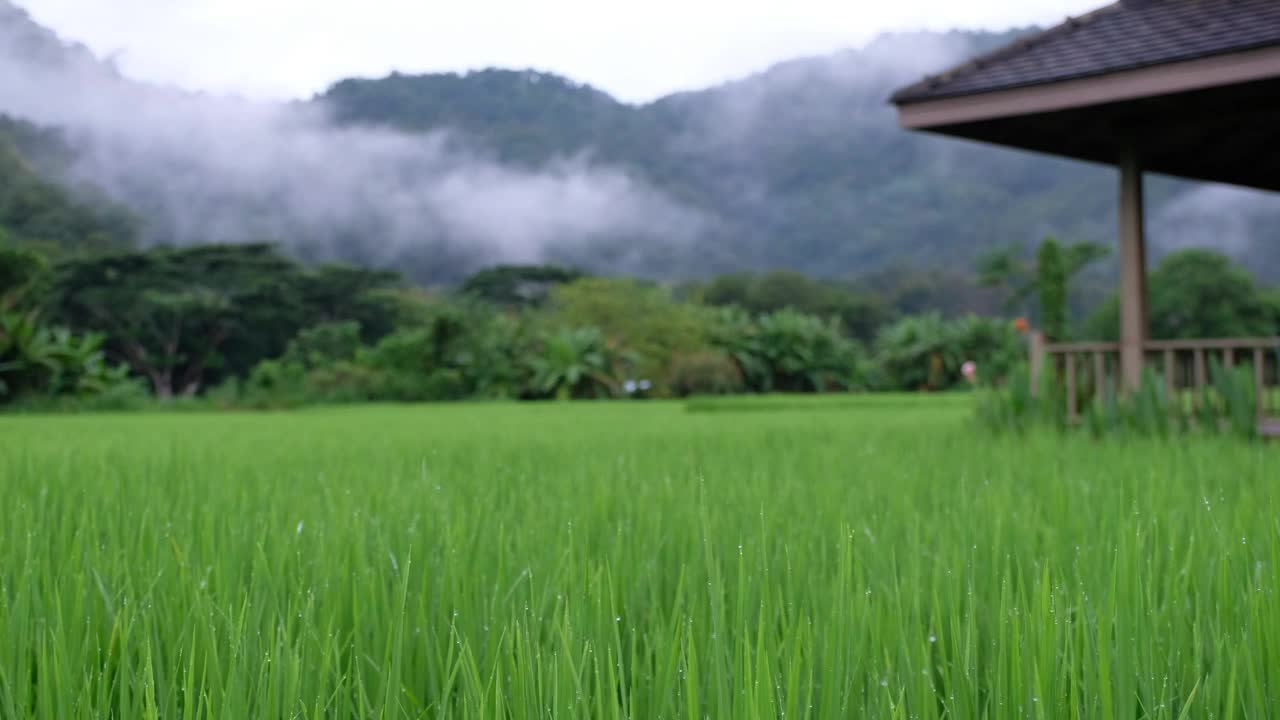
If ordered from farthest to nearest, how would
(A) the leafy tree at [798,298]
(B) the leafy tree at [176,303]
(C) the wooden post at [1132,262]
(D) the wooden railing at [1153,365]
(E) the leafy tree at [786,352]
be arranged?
(A) the leafy tree at [798,298], (B) the leafy tree at [176,303], (E) the leafy tree at [786,352], (C) the wooden post at [1132,262], (D) the wooden railing at [1153,365]

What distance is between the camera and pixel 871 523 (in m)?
2.21

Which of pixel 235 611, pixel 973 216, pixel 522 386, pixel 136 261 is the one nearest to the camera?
pixel 235 611

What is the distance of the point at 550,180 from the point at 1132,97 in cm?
9626

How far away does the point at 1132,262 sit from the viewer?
7.27 m

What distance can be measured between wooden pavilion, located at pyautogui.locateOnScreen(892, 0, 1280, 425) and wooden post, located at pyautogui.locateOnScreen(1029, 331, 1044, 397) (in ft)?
0.49

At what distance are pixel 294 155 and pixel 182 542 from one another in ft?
325

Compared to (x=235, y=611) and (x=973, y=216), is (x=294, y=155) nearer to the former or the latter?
(x=973, y=216)

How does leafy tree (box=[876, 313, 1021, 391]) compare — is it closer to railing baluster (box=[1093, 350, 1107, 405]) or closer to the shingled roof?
the shingled roof

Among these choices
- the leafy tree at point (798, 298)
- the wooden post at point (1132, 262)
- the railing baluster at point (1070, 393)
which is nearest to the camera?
the railing baluster at point (1070, 393)

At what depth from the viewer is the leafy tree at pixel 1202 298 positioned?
1768 inches

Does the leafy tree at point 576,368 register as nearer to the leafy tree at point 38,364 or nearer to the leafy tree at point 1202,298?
the leafy tree at point 38,364

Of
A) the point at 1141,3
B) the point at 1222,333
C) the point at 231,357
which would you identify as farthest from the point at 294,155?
the point at 1141,3

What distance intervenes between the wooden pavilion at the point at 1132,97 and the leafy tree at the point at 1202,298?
41.8 meters

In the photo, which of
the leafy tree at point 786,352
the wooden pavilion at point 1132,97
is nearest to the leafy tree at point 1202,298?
the leafy tree at point 786,352
